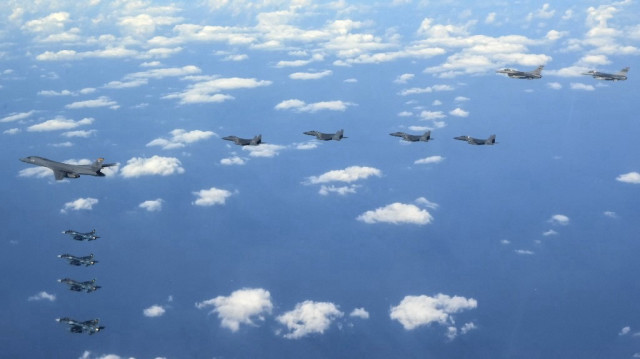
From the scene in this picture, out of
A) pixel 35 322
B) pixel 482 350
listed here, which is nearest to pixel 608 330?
pixel 482 350

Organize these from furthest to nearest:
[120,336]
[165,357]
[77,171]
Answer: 1. [120,336]
2. [165,357]
3. [77,171]

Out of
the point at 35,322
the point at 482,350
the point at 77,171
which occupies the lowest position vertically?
the point at 482,350

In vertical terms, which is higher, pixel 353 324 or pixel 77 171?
pixel 77 171

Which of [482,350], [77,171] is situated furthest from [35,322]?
[482,350]

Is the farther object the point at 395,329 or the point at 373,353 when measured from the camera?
the point at 395,329

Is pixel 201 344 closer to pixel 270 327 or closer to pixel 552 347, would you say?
pixel 270 327

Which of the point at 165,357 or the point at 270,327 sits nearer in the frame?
the point at 165,357

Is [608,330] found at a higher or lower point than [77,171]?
lower

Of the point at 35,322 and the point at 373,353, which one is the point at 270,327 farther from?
the point at 35,322

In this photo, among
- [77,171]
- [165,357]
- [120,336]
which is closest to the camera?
[77,171]
